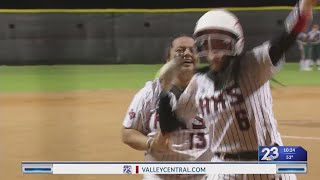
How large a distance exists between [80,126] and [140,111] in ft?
8.89

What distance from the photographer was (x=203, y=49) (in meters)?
1.26

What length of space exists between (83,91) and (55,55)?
2.48 feet

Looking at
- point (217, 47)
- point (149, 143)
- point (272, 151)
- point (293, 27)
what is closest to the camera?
point (293, 27)

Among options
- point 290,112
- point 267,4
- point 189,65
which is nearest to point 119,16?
point 290,112

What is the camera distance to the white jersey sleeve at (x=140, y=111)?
1.65 m

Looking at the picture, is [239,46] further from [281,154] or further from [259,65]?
[281,154]

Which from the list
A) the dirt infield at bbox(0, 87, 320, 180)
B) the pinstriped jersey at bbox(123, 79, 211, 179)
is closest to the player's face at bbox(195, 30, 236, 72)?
the pinstriped jersey at bbox(123, 79, 211, 179)

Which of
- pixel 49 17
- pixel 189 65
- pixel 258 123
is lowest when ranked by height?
pixel 258 123

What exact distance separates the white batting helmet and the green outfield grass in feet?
16.1

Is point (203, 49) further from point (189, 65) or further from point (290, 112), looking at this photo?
point (290, 112)

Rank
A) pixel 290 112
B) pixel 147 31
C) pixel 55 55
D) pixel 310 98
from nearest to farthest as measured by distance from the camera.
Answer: pixel 290 112 → pixel 310 98 → pixel 147 31 → pixel 55 55

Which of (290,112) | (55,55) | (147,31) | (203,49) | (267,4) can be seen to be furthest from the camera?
(55,55)

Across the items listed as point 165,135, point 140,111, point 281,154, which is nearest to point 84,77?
point 140,111

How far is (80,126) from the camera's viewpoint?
14.2 ft
